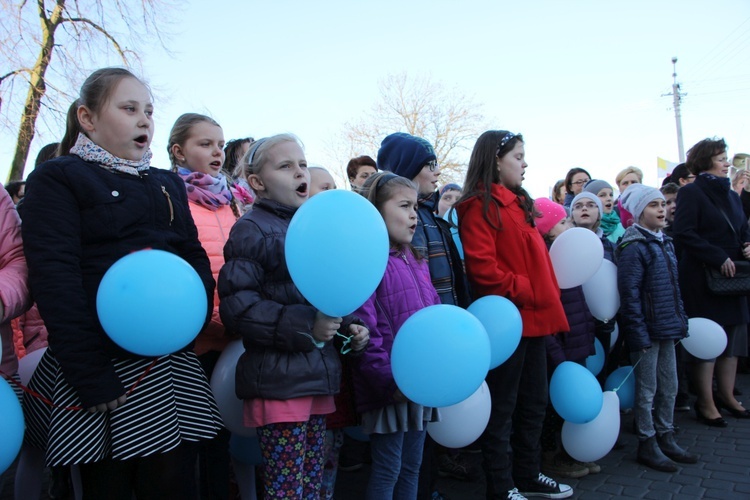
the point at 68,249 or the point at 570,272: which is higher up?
the point at 68,249

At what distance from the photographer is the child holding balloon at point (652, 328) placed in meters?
3.94

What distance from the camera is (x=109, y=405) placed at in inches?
70.4

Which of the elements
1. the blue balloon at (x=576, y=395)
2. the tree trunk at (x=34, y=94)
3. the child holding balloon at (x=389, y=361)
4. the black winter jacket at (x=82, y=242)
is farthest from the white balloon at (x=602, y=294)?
the tree trunk at (x=34, y=94)

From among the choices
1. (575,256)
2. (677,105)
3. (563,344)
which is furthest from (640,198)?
(677,105)

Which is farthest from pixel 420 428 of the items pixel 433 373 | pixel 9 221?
pixel 9 221

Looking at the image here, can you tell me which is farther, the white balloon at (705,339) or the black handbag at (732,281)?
the black handbag at (732,281)

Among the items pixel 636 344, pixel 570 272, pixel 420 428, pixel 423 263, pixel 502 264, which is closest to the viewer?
pixel 420 428

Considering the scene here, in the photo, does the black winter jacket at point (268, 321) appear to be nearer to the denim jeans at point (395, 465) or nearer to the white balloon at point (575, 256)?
the denim jeans at point (395, 465)

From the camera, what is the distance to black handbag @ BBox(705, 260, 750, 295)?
482 centimetres

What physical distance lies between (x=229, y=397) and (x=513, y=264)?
183cm

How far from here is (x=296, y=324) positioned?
2.05 meters

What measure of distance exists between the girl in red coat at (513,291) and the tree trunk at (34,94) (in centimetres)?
1053

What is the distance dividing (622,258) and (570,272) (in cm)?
73

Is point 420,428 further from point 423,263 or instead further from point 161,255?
point 161,255
